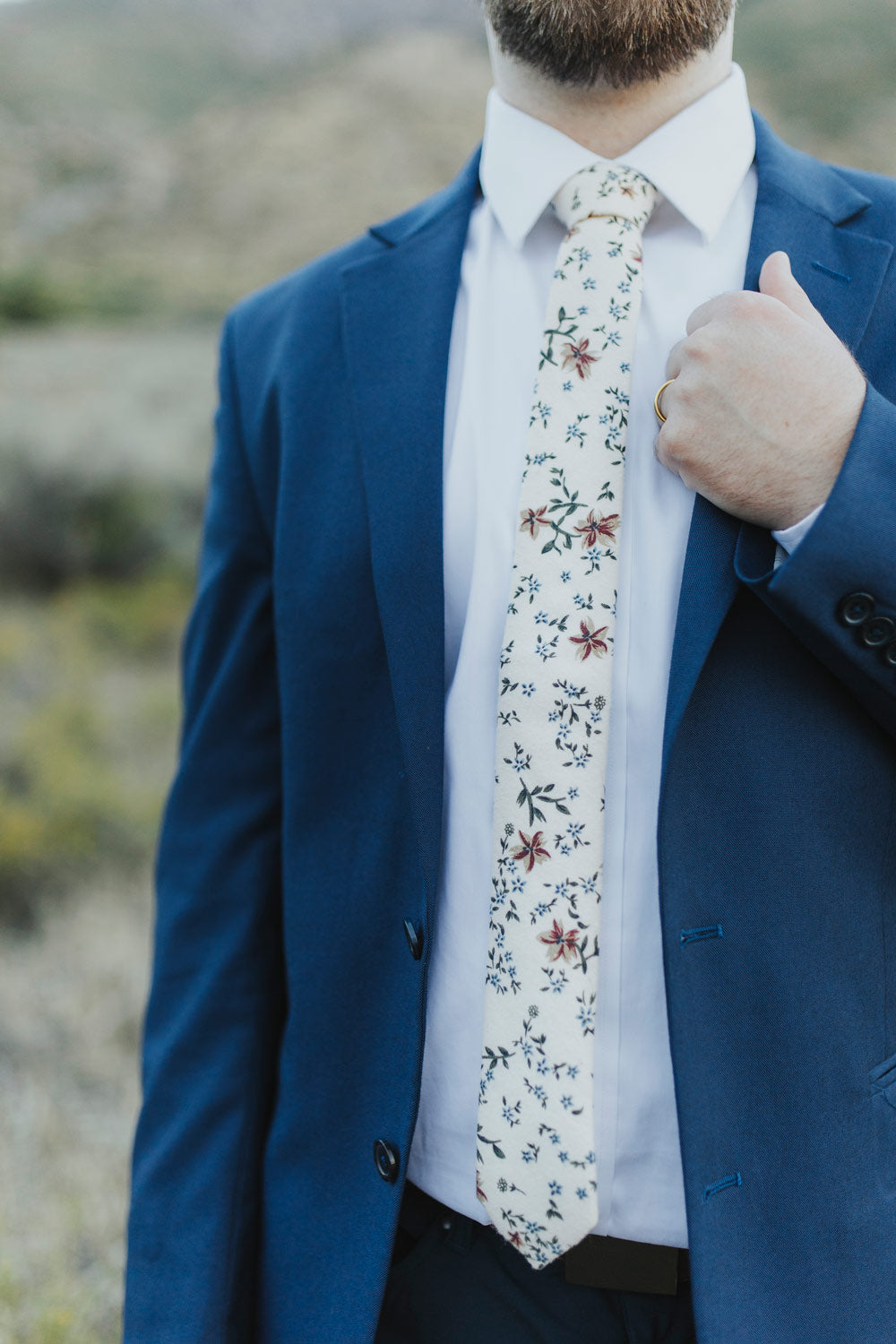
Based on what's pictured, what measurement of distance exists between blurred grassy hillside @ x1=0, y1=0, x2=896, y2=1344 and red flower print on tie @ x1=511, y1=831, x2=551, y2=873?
250cm

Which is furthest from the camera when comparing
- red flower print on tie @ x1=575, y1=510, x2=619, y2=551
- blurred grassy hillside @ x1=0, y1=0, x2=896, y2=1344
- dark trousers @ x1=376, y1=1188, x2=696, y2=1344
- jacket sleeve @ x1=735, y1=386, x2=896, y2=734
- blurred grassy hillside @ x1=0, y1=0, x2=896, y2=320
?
blurred grassy hillside @ x1=0, y1=0, x2=896, y2=320

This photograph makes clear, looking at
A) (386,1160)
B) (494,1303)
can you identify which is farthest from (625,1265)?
(386,1160)

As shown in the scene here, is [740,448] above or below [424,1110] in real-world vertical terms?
above

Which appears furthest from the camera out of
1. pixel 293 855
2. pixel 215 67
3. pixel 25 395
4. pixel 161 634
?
pixel 215 67

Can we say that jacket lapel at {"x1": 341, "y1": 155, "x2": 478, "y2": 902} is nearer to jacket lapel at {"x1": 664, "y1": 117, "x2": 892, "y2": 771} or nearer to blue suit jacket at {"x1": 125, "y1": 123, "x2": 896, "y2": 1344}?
blue suit jacket at {"x1": 125, "y1": 123, "x2": 896, "y2": 1344}

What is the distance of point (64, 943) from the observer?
341 centimetres

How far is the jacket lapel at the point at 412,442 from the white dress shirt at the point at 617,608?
0.03 metres

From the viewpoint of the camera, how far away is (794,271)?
39.4 inches

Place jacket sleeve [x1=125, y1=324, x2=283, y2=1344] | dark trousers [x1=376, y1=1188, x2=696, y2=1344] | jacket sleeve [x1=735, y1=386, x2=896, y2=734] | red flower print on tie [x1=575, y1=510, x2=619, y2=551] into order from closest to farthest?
1. jacket sleeve [x1=735, y1=386, x2=896, y2=734]
2. red flower print on tie [x1=575, y1=510, x2=619, y2=551]
3. dark trousers [x1=376, y1=1188, x2=696, y2=1344]
4. jacket sleeve [x1=125, y1=324, x2=283, y2=1344]

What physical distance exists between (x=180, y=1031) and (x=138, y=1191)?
0.19 m

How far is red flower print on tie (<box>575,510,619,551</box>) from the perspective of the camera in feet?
3.06

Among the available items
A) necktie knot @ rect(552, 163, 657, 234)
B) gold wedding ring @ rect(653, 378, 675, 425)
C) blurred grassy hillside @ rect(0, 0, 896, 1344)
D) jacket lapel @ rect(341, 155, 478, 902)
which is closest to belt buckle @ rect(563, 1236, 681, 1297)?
jacket lapel @ rect(341, 155, 478, 902)

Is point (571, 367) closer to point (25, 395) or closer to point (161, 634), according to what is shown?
point (161, 634)

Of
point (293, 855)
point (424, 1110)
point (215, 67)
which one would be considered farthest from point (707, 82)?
point (215, 67)
